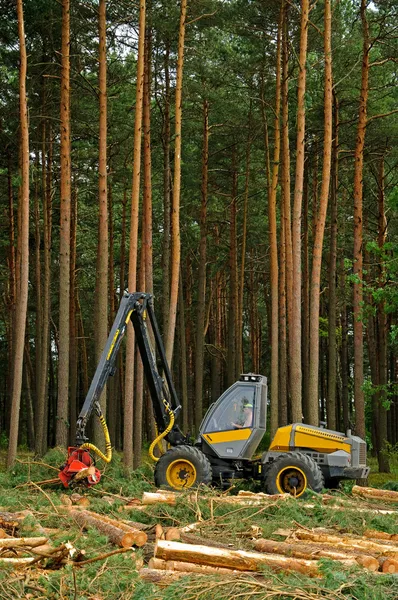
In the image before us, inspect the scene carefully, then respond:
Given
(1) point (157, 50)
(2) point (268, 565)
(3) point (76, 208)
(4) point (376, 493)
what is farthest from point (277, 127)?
(2) point (268, 565)

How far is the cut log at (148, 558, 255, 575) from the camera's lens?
9.24 m

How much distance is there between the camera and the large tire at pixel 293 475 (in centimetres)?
1476

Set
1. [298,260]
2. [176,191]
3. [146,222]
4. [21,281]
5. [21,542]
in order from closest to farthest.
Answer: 1. [21,542]
2. [298,260]
3. [21,281]
4. [176,191]
5. [146,222]

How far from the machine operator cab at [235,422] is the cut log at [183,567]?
613 cm

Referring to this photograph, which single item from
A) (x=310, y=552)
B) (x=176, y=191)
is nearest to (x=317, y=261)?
(x=176, y=191)

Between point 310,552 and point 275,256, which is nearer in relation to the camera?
point 310,552

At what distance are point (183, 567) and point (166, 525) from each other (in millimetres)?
3351

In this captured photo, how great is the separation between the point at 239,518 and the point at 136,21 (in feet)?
55.4

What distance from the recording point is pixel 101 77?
74.1ft

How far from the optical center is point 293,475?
14969 millimetres

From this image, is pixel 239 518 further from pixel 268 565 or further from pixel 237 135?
pixel 237 135

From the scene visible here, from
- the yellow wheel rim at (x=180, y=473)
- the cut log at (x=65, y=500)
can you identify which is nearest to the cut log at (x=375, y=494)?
the yellow wheel rim at (x=180, y=473)

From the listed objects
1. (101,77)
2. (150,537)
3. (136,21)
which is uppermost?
(136,21)

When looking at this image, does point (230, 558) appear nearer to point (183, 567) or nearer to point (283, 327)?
point (183, 567)
